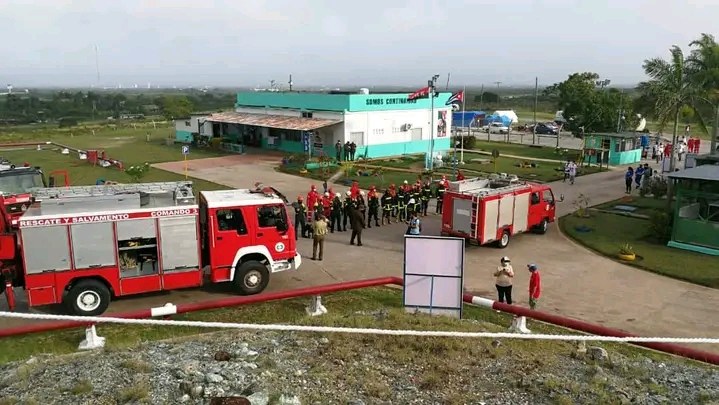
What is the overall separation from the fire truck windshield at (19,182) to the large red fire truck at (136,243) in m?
7.37

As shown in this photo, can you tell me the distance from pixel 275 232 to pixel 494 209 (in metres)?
7.48

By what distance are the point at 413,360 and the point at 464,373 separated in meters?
0.70

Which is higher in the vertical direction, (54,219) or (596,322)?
(54,219)

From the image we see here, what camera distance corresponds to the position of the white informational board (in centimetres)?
1066

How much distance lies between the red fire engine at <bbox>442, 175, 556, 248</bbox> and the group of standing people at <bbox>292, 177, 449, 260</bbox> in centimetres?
128

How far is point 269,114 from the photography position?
46094mm

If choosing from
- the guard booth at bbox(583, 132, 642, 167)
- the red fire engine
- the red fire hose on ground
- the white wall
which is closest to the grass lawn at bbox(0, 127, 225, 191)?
the white wall

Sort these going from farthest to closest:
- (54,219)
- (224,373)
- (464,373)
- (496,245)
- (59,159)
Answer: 1. (59,159)
2. (496,245)
3. (54,219)
4. (464,373)
5. (224,373)

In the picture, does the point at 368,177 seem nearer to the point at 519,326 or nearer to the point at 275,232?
the point at 275,232

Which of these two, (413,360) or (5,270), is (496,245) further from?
(5,270)

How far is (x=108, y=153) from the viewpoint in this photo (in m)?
43.3

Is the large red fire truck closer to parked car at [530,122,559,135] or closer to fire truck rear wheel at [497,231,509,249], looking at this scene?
fire truck rear wheel at [497,231,509,249]

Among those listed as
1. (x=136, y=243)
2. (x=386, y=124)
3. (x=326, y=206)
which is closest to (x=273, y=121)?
(x=386, y=124)

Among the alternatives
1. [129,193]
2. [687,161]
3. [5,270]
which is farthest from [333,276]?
[687,161]
